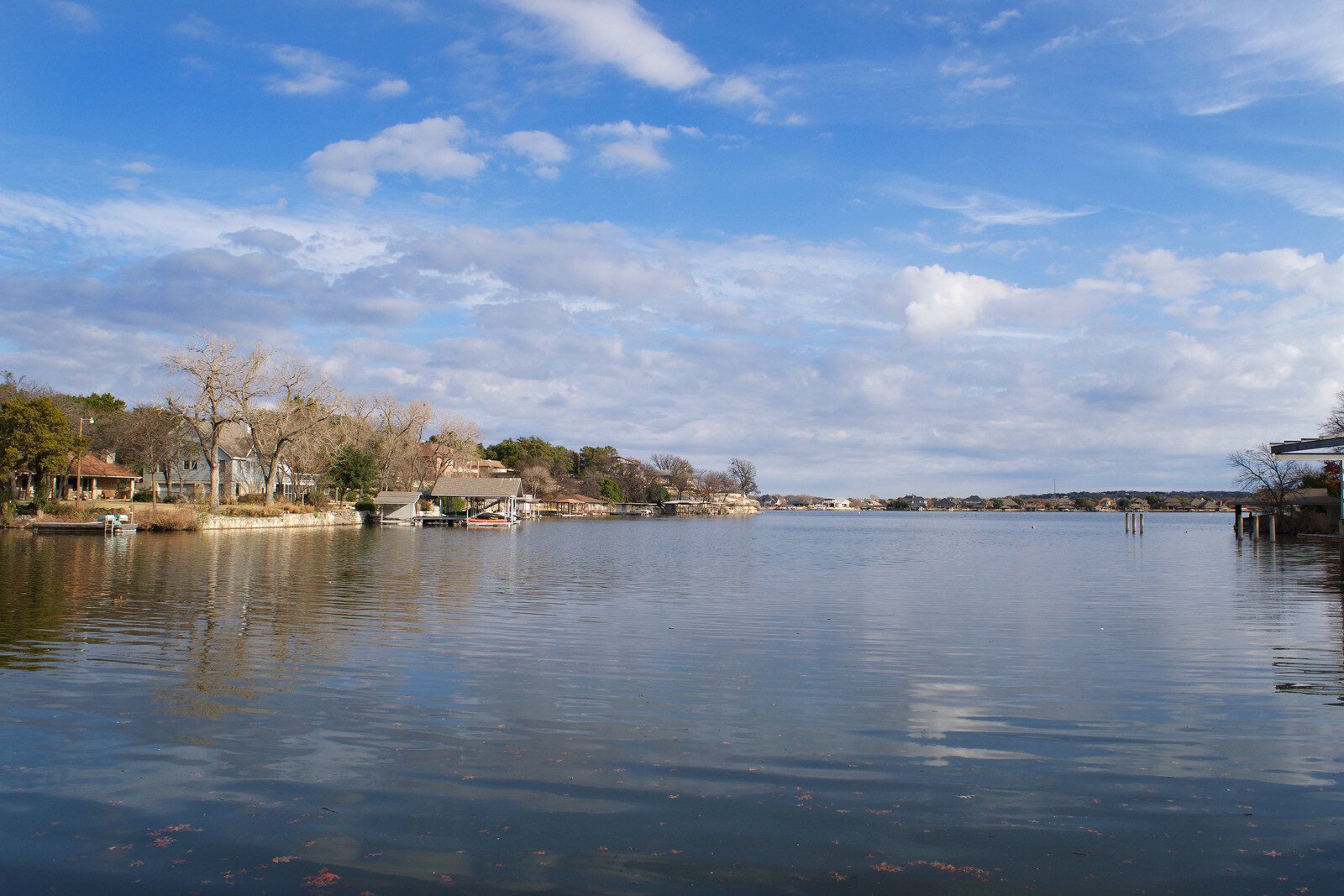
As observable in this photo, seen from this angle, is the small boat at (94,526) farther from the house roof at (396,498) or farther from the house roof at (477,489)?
the house roof at (477,489)

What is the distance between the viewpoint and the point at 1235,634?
17766 mm

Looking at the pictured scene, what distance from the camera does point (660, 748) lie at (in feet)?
29.6

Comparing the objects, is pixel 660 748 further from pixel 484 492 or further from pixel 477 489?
pixel 477 489

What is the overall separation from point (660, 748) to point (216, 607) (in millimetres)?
14605

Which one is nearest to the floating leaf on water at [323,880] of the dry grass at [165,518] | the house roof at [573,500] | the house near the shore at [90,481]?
the dry grass at [165,518]

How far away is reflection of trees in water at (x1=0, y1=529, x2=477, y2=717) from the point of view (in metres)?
12.9

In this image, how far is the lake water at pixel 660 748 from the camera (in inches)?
242

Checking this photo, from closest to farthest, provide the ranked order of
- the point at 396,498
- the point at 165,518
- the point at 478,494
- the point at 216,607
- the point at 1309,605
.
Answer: the point at 216,607, the point at 1309,605, the point at 165,518, the point at 396,498, the point at 478,494

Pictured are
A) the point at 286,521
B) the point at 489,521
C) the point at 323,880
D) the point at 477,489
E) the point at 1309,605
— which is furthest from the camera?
the point at 477,489

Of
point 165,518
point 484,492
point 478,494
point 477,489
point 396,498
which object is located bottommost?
point 165,518

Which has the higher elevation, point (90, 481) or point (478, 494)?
point (90, 481)

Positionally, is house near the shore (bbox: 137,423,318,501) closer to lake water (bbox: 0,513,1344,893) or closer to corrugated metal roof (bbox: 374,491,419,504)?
corrugated metal roof (bbox: 374,491,419,504)

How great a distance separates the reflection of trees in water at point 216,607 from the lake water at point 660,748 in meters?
0.14

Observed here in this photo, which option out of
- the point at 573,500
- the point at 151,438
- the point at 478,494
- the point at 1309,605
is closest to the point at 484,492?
the point at 478,494
